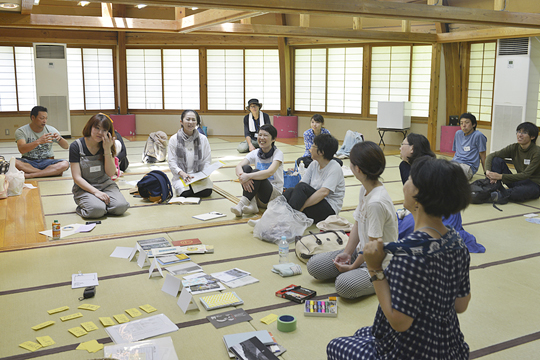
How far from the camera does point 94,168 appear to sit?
→ 4691 millimetres

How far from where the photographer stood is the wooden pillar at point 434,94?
881 centimetres

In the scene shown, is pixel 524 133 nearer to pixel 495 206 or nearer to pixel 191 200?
pixel 495 206

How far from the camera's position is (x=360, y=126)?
10.4m

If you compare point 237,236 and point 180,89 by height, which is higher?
point 180,89

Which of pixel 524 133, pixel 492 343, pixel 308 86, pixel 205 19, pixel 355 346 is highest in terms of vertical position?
pixel 205 19

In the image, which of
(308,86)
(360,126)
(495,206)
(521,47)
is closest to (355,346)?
(495,206)

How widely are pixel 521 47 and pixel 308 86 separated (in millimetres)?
4810

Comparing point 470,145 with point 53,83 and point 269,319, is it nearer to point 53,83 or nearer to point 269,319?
point 269,319

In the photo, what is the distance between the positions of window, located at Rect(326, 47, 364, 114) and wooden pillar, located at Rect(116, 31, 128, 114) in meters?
4.79

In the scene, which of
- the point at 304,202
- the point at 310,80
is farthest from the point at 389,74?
the point at 304,202

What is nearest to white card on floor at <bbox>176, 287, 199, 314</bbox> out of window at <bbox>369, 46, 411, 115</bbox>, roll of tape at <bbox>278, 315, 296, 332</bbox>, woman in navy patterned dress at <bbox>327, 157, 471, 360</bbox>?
roll of tape at <bbox>278, 315, 296, 332</bbox>

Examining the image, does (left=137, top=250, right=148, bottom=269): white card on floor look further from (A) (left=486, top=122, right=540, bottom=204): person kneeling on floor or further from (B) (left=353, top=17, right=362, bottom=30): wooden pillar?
(B) (left=353, top=17, right=362, bottom=30): wooden pillar

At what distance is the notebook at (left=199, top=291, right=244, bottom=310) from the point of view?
278cm

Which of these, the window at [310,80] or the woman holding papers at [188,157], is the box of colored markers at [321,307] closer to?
the woman holding papers at [188,157]
